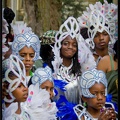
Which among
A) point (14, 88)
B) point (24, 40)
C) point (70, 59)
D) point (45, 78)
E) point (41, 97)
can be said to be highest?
point (24, 40)

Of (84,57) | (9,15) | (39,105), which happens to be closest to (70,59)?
(84,57)

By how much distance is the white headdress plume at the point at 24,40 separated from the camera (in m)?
5.39

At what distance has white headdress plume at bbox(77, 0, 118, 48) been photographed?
536 centimetres

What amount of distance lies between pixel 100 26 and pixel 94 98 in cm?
92

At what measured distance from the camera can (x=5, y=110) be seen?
5.39 meters

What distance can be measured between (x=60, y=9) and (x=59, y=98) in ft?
3.70

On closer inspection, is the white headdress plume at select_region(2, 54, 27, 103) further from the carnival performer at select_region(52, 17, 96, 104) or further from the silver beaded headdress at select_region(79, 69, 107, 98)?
the silver beaded headdress at select_region(79, 69, 107, 98)

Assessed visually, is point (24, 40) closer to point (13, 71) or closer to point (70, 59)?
point (13, 71)

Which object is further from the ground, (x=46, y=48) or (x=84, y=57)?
(x=46, y=48)

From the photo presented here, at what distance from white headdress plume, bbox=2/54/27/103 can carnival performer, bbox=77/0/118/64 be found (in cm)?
91

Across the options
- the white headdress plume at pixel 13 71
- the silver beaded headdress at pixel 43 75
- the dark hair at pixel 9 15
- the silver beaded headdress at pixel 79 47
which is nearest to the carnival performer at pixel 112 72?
the silver beaded headdress at pixel 79 47

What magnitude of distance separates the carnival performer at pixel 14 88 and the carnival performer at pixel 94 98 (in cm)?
70

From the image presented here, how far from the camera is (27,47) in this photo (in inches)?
214

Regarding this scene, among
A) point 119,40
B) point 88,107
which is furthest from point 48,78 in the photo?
point 119,40
